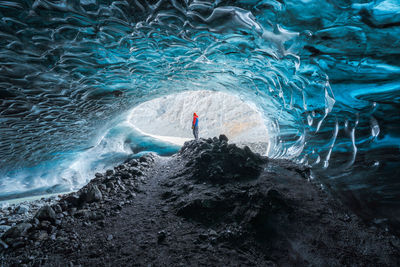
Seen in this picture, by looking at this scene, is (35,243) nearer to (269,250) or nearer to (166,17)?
(269,250)

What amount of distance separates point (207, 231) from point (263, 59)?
82.6 inches

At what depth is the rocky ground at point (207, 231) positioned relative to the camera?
3.81 feet

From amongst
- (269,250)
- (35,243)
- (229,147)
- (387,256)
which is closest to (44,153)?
(35,243)

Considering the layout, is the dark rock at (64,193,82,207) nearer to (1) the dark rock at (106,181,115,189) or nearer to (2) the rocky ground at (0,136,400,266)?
(2) the rocky ground at (0,136,400,266)

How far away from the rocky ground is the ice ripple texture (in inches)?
13.1

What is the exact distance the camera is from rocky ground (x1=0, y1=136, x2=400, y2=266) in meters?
1.16

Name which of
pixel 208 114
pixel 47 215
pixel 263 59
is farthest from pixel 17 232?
pixel 208 114

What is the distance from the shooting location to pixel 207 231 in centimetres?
145

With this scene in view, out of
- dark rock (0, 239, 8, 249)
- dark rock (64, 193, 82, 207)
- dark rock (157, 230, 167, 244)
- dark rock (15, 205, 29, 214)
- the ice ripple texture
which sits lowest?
dark rock (15, 205, 29, 214)

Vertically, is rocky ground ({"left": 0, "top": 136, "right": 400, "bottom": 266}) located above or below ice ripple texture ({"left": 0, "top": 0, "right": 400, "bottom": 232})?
below

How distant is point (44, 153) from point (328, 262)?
19.8 ft

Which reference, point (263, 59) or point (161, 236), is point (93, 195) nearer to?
point (161, 236)

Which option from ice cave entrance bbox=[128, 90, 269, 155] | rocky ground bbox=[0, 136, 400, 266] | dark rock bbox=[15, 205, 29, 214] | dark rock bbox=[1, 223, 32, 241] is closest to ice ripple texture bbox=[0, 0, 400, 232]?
rocky ground bbox=[0, 136, 400, 266]

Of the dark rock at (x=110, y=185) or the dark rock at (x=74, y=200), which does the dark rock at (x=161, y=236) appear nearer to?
the dark rock at (x=74, y=200)
